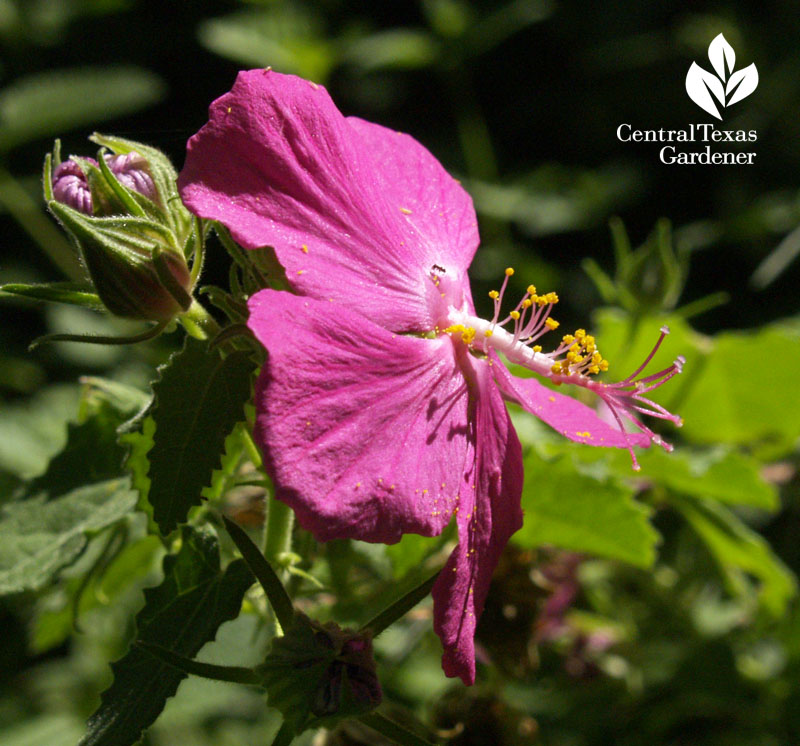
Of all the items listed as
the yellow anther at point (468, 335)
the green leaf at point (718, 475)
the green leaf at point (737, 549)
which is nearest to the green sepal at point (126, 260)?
the yellow anther at point (468, 335)

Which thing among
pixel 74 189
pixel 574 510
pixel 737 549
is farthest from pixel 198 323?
pixel 737 549

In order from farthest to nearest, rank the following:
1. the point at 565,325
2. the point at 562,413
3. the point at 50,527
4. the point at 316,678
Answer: the point at 565,325
the point at 50,527
the point at 562,413
the point at 316,678

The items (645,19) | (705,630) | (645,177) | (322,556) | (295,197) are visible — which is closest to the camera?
(295,197)

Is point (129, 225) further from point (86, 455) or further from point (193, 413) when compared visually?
point (86, 455)

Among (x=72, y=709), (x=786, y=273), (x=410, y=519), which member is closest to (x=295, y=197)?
(x=410, y=519)

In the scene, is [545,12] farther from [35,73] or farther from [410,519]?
[410,519]

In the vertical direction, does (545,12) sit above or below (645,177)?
above

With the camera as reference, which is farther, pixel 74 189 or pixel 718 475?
pixel 718 475

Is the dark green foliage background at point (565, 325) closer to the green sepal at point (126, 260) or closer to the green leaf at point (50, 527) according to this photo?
the green leaf at point (50, 527)

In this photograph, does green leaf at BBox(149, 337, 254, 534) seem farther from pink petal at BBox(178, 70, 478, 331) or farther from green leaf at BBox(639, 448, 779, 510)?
green leaf at BBox(639, 448, 779, 510)
